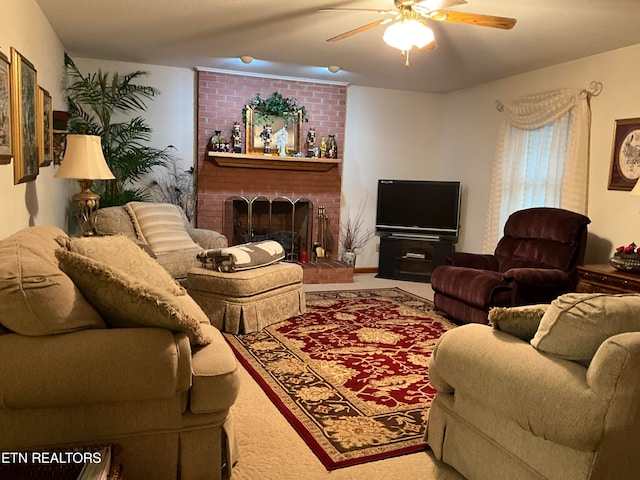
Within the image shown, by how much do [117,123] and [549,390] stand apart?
529cm

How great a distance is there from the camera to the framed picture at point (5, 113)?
2.58 m

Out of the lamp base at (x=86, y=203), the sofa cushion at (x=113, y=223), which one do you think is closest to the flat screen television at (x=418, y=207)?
the sofa cushion at (x=113, y=223)

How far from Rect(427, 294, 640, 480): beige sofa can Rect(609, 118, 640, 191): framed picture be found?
2.82 m

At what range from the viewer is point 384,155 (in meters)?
6.70

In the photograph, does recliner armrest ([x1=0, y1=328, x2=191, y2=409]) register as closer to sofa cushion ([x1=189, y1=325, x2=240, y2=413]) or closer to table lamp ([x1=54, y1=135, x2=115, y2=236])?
sofa cushion ([x1=189, y1=325, x2=240, y2=413])

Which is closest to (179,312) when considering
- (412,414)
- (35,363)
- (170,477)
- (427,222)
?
(35,363)

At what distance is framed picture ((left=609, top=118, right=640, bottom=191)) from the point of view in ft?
13.4

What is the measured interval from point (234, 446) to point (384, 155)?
5132 millimetres

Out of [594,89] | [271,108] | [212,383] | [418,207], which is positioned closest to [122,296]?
[212,383]

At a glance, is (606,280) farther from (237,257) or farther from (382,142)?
(382,142)

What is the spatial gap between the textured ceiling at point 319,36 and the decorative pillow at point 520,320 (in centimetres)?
221

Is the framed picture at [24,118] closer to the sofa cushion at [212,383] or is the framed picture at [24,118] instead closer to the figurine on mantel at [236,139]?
the sofa cushion at [212,383]

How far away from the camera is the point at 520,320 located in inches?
78.7

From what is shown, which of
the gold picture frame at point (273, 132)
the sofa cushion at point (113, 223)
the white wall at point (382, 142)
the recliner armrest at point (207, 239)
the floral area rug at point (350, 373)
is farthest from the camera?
the white wall at point (382, 142)
